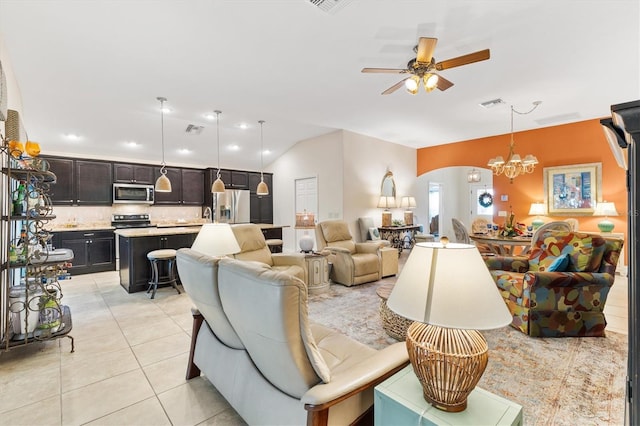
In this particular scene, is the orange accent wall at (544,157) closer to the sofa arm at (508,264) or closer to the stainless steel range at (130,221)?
the sofa arm at (508,264)

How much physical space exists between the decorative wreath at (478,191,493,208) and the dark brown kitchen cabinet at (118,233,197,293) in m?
7.81

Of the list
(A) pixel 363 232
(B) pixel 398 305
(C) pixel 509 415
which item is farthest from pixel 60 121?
(C) pixel 509 415

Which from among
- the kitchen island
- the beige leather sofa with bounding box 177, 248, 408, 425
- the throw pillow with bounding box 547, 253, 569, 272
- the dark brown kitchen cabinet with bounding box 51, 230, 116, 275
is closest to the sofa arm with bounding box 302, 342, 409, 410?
Result: the beige leather sofa with bounding box 177, 248, 408, 425

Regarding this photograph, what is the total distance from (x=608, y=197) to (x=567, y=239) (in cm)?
340

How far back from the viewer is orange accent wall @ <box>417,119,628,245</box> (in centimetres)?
527

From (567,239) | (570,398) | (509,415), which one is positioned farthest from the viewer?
(567,239)

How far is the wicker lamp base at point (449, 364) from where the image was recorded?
1053 mm

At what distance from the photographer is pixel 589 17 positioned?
2.61 m

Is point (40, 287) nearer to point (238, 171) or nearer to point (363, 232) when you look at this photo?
point (363, 232)

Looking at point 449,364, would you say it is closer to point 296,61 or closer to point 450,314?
point 450,314

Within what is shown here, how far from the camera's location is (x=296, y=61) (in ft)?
11.0

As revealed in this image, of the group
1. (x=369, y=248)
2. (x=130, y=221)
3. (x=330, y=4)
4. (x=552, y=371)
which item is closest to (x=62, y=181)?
(x=130, y=221)

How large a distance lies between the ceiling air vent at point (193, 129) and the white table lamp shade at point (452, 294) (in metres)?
5.67

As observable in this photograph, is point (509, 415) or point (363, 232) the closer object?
point (509, 415)
